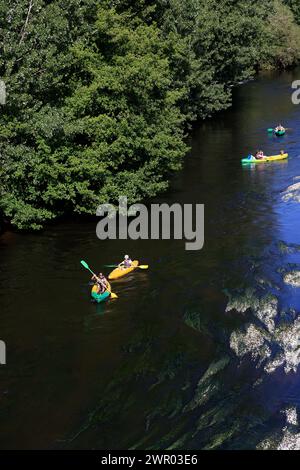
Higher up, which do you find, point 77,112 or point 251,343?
point 77,112

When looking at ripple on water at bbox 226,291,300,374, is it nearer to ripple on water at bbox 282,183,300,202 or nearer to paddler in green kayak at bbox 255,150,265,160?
ripple on water at bbox 282,183,300,202

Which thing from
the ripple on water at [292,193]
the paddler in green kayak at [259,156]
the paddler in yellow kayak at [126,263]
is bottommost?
the paddler in yellow kayak at [126,263]

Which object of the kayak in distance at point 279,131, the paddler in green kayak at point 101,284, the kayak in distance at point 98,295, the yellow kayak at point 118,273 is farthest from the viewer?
the kayak in distance at point 279,131

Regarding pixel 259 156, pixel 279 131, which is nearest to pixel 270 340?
pixel 259 156

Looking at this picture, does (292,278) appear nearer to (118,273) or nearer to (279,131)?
(118,273)

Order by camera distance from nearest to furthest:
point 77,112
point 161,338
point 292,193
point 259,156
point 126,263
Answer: point 161,338 → point 126,263 → point 77,112 → point 292,193 → point 259,156

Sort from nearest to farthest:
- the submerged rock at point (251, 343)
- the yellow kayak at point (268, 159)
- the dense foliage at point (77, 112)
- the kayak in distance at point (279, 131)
Answer: the submerged rock at point (251, 343) < the dense foliage at point (77, 112) < the yellow kayak at point (268, 159) < the kayak in distance at point (279, 131)

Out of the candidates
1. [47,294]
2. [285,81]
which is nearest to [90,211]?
[47,294]

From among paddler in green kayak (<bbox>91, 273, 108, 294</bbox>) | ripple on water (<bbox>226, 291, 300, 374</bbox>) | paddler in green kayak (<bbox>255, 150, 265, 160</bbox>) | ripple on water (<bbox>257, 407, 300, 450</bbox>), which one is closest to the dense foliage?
paddler in green kayak (<bbox>91, 273, 108, 294</bbox>)

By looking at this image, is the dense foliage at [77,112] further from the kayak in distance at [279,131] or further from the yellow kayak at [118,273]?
the kayak in distance at [279,131]

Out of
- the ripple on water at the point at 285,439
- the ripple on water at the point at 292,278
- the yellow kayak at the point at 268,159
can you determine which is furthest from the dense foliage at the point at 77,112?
the ripple on water at the point at 285,439
